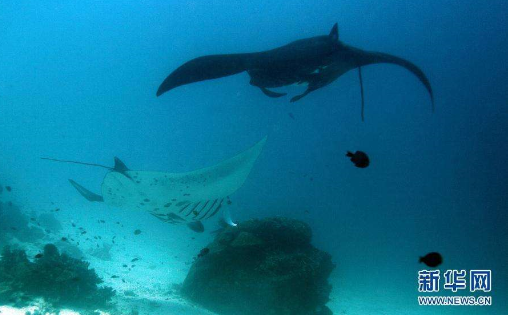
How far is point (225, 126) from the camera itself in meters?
41.3

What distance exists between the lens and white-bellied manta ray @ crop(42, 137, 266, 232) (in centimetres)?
466

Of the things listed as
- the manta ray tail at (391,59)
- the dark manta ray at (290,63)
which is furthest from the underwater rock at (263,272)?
the manta ray tail at (391,59)

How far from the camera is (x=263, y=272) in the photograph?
27.0 feet

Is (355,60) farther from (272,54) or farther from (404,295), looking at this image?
(404,295)

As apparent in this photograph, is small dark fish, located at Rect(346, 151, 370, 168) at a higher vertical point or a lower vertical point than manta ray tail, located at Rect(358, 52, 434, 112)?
lower

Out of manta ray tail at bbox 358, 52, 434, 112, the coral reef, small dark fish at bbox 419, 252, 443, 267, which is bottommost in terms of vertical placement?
the coral reef

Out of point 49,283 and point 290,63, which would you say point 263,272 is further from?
point 290,63

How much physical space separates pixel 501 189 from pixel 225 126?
34402 millimetres

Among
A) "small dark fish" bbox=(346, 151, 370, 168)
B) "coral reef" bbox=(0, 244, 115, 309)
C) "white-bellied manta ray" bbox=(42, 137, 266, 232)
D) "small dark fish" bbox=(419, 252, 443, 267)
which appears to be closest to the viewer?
"small dark fish" bbox=(346, 151, 370, 168)

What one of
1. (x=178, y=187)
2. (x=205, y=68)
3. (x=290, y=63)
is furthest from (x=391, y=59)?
(x=178, y=187)

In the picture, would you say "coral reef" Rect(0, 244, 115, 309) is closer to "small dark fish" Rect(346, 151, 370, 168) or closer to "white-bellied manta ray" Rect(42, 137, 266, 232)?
"white-bellied manta ray" Rect(42, 137, 266, 232)

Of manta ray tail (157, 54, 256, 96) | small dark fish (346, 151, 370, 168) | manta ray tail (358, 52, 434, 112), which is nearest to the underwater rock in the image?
small dark fish (346, 151, 370, 168)

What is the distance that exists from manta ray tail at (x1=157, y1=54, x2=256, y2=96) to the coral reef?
18.6 ft

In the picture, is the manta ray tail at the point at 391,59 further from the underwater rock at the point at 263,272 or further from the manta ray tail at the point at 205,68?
the underwater rock at the point at 263,272
